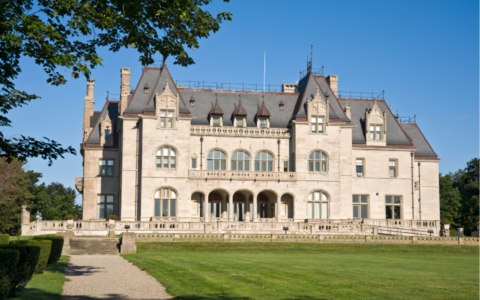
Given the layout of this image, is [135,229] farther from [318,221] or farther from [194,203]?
[318,221]

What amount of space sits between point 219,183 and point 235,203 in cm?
425

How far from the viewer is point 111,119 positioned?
53.5m

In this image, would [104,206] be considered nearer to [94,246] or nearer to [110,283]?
[94,246]

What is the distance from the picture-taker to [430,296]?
14.6 meters

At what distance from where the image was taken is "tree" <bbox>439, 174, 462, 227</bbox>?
2960 inches

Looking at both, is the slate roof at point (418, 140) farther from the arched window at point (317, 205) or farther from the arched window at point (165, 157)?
the arched window at point (165, 157)

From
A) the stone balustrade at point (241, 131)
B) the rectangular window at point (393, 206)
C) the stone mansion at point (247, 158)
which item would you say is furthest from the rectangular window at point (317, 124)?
the rectangular window at point (393, 206)

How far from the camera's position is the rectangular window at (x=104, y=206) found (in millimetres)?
51406

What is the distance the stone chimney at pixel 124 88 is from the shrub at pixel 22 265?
1390 inches

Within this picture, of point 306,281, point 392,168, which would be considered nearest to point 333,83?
point 392,168

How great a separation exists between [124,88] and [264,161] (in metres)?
14.8

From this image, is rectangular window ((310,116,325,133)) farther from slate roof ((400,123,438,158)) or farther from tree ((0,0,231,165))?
tree ((0,0,231,165))

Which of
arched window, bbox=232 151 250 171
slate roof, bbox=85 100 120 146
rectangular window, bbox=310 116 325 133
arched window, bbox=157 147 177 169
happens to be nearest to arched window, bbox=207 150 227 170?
arched window, bbox=232 151 250 171

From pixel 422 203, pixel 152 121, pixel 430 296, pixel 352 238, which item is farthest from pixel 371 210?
pixel 430 296
